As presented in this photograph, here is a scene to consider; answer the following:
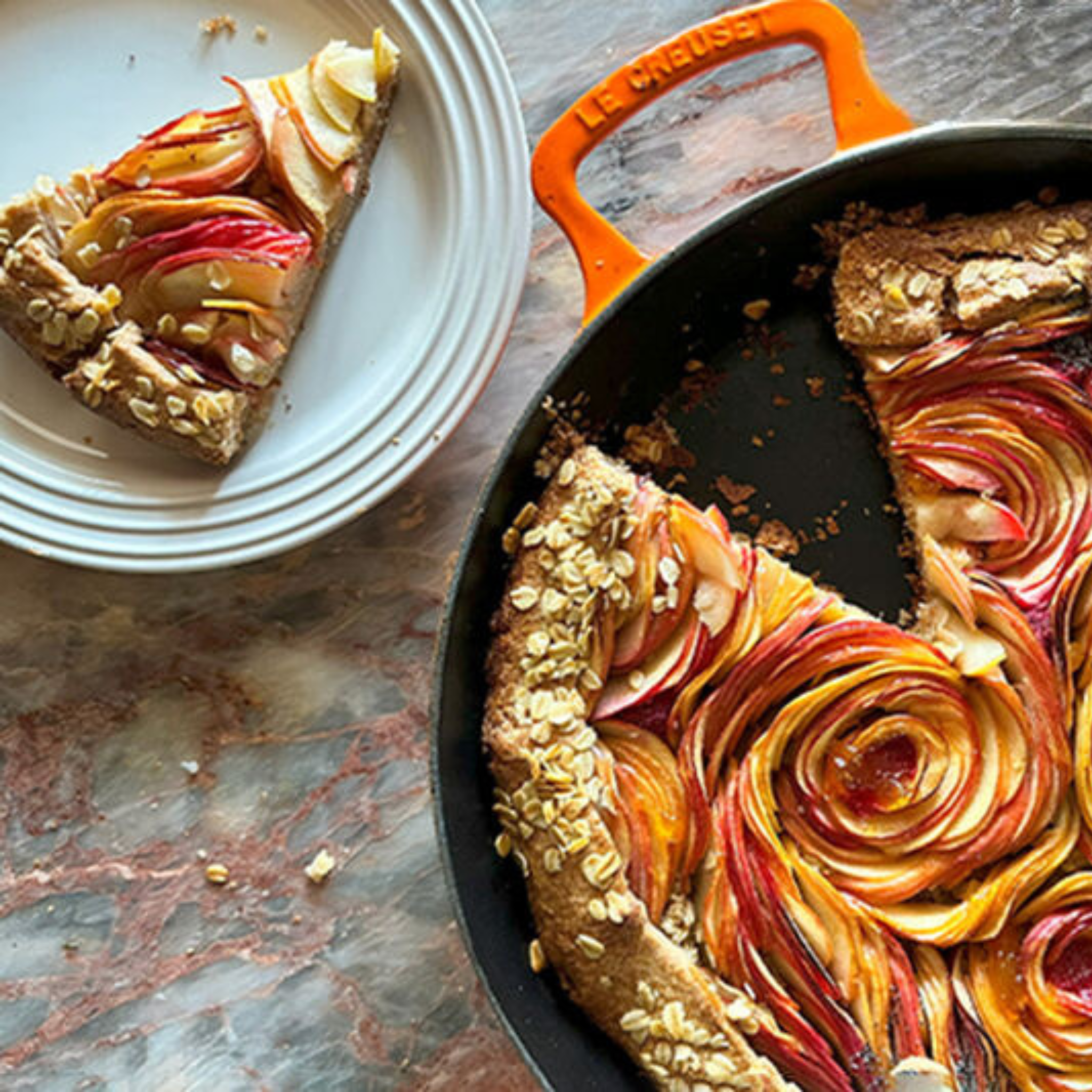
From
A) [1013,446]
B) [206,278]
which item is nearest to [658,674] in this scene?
[1013,446]

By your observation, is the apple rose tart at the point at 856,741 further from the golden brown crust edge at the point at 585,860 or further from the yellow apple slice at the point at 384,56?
the yellow apple slice at the point at 384,56

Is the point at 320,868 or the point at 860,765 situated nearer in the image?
the point at 860,765

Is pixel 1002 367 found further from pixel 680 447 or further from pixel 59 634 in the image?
pixel 59 634

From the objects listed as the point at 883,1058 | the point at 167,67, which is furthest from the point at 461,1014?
the point at 167,67

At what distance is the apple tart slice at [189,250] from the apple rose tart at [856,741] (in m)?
0.66

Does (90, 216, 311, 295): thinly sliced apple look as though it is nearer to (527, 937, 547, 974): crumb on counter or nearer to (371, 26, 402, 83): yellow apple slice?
(371, 26, 402, 83): yellow apple slice

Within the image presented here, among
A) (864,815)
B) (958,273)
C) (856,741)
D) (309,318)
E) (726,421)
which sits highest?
(309,318)

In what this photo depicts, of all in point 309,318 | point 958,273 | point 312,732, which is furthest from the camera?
point 312,732

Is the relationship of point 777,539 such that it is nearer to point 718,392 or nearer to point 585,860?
point 718,392

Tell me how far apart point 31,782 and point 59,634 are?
31 centimetres

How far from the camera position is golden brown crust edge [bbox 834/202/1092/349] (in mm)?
2428

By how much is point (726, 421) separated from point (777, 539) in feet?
0.84

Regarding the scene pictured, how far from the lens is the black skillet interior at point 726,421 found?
2422mm

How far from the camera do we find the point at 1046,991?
2439 millimetres
